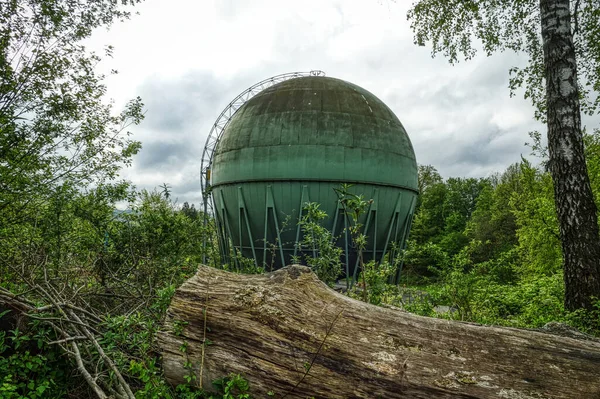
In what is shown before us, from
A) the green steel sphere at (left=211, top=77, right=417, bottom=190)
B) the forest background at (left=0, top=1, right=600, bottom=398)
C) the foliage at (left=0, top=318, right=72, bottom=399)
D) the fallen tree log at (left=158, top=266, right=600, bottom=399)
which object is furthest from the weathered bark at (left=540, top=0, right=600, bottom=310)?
the green steel sphere at (left=211, top=77, right=417, bottom=190)

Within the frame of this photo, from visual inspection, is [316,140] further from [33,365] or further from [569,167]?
[33,365]

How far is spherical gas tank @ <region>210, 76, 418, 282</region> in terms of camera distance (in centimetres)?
1223

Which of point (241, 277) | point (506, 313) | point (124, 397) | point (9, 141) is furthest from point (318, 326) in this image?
point (9, 141)

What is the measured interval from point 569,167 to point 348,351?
389 centimetres

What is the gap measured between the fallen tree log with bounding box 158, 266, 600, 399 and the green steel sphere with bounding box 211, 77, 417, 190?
30.5ft

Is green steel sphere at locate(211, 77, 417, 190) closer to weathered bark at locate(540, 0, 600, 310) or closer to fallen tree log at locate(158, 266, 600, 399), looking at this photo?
weathered bark at locate(540, 0, 600, 310)

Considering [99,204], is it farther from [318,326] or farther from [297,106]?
[297,106]

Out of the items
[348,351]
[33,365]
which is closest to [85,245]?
[33,365]

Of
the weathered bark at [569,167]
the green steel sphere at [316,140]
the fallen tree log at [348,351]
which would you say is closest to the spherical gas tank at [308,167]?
the green steel sphere at [316,140]

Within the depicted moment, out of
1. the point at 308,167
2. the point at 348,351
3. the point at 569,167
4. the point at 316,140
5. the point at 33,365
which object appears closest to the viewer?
the point at 348,351

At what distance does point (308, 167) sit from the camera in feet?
40.0

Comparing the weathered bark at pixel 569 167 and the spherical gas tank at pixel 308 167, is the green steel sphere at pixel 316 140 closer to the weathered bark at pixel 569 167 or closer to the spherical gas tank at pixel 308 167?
the spherical gas tank at pixel 308 167

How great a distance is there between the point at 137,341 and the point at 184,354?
535mm

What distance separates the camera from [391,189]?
42.8 feet
